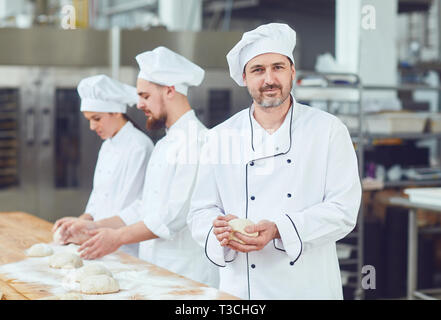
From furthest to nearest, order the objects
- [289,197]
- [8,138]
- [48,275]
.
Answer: [8,138] < [48,275] < [289,197]

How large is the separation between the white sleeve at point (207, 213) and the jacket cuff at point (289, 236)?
21cm

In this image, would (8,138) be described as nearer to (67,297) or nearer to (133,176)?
(133,176)

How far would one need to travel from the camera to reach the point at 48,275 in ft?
6.43

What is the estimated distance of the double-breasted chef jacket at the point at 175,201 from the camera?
2275 mm

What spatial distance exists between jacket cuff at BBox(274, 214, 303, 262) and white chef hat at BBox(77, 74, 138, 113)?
41.4 inches

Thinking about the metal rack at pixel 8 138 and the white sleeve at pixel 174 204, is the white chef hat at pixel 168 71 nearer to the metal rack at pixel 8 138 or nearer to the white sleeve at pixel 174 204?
the white sleeve at pixel 174 204

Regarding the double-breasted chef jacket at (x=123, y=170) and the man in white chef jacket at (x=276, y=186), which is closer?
the man in white chef jacket at (x=276, y=186)

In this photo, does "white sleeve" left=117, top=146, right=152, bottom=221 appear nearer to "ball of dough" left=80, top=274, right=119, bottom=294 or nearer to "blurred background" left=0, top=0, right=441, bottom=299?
"ball of dough" left=80, top=274, right=119, bottom=294

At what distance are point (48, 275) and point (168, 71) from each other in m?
0.80

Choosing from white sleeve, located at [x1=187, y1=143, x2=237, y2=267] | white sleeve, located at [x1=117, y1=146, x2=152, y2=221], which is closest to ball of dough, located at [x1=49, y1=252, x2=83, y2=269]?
white sleeve, located at [x1=187, y1=143, x2=237, y2=267]

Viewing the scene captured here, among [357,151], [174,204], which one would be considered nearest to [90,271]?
[174,204]

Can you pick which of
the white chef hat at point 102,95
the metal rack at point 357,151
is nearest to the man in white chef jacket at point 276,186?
the white chef hat at point 102,95

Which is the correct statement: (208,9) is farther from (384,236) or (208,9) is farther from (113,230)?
(113,230)

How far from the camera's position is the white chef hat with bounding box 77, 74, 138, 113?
253cm
